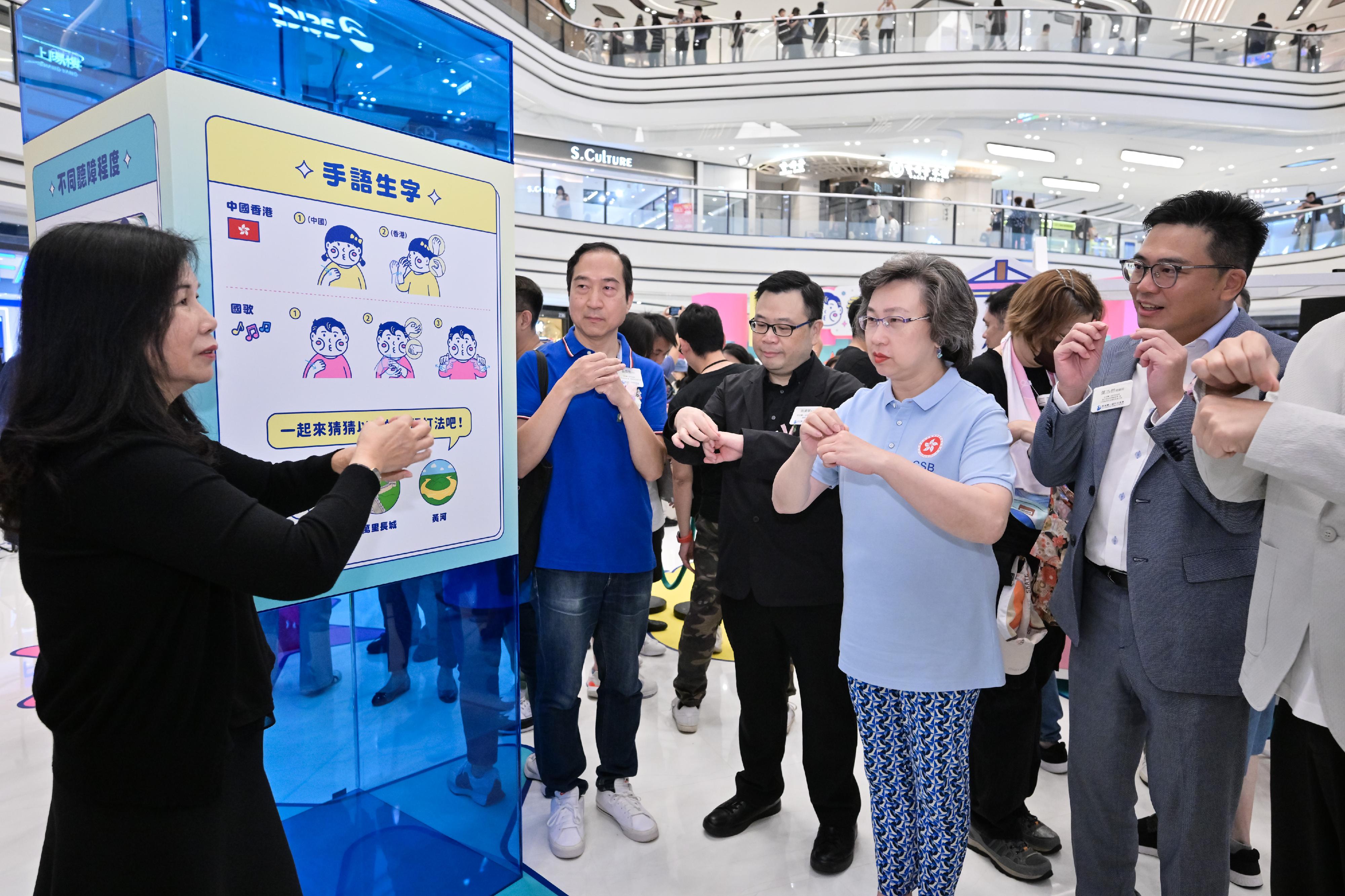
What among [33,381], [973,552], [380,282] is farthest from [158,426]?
[973,552]

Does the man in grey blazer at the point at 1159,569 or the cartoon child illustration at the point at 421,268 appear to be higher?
the cartoon child illustration at the point at 421,268

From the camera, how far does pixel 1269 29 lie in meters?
14.5

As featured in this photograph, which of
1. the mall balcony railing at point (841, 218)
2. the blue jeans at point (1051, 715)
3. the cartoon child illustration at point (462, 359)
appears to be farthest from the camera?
the mall balcony railing at point (841, 218)

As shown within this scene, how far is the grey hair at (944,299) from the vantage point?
1783 millimetres

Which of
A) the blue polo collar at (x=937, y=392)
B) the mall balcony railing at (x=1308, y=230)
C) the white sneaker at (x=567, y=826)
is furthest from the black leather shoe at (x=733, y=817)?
the mall balcony railing at (x=1308, y=230)

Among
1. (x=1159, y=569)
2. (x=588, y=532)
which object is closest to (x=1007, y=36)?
(x=588, y=532)

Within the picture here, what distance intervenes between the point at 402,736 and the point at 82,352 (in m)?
1.24

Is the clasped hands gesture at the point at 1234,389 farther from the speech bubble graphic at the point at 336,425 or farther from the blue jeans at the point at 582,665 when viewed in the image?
the blue jeans at the point at 582,665

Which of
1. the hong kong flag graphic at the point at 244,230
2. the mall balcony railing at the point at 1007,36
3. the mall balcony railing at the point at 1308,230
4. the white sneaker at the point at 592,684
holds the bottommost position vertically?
the white sneaker at the point at 592,684

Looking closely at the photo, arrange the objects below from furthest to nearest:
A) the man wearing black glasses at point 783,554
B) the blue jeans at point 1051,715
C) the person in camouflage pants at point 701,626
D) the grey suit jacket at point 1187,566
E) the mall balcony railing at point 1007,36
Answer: the mall balcony railing at point 1007,36 < the person in camouflage pants at point 701,626 < the blue jeans at point 1051,715 < the man wearing black glasses at point 783,554 < the grey suit jacket at point 1187,566

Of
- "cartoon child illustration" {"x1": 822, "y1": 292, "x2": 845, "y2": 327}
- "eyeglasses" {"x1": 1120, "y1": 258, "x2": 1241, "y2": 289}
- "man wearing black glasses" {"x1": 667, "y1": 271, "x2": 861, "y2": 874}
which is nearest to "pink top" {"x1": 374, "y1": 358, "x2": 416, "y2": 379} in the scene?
"man wearing black glasses" {"x1": 667, "y1": 271, "x2": 861, "y2": 874}

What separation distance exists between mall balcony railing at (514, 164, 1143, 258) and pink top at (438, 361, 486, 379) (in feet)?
37.6

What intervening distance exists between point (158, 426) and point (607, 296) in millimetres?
1441

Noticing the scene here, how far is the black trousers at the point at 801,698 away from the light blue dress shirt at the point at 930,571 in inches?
15.9
